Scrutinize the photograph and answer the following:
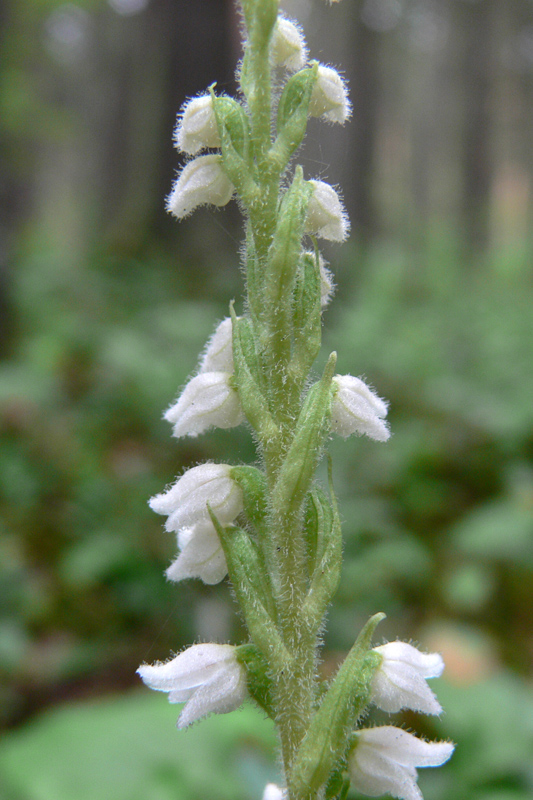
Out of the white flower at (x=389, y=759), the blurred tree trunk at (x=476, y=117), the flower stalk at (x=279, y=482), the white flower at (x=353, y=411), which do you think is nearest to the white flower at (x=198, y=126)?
the flower stalk at (x=279, y=482)

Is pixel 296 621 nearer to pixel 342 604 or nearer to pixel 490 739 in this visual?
pixel 490 739

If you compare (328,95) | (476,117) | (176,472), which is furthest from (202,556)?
(476,117)

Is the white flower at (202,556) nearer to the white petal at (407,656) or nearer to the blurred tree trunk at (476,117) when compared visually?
the white petal at (407,656)

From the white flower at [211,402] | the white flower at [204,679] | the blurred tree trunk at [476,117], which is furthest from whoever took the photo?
the blurred tree trunk at [476,117]

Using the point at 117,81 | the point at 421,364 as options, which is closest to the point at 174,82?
the point at 421,364

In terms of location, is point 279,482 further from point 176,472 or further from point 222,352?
point 176,472

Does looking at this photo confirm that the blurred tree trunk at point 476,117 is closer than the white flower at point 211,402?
No

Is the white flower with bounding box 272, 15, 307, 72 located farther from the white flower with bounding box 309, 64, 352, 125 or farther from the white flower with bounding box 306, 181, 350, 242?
the white flower with bounding box 306, 181, 350, 242
